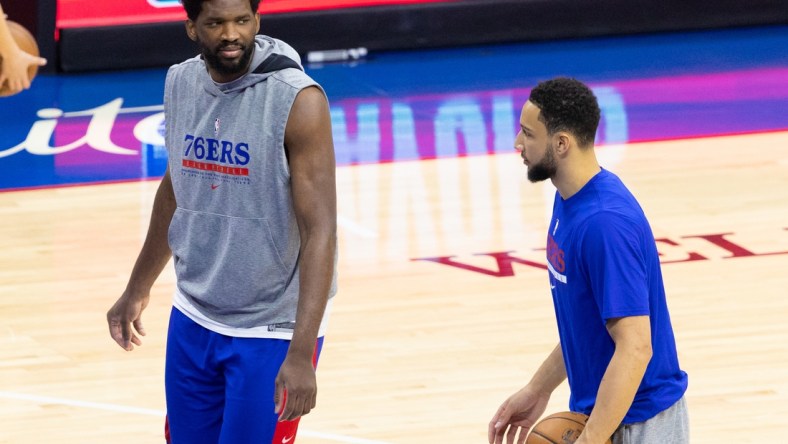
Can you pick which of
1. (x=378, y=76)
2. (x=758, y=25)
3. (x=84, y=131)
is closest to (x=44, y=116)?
(x=84, y=131)

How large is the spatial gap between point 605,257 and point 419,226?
4375 mm

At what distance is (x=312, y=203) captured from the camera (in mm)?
3070

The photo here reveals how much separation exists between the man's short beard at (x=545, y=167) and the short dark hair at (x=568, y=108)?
1.8 inches

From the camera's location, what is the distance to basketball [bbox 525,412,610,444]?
3195 mm

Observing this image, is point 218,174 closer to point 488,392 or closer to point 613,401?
point 613,401

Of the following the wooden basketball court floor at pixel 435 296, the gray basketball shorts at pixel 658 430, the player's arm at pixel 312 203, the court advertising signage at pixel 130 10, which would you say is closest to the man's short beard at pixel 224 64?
the player's arm at pixel 312 203

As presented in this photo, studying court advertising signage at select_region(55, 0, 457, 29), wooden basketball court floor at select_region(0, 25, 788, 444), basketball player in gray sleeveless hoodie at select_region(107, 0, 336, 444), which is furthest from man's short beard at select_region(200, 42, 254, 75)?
court advertising signage at select_region(55, 0, 457, 29)

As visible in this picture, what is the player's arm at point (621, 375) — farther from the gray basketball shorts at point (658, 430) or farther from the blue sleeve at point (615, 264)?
the gray basketball shorts at point (658, 430)

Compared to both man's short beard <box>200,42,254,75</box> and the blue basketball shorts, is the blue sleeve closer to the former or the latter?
the blue basketball shorts

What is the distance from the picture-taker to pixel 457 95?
10.5m

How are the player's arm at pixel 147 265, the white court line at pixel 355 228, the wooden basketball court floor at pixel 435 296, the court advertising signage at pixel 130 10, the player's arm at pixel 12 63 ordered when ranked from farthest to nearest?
the court advertising signage at pixel 130 10 < the white court line at pixel 355 228 < the wooden basketball court floor at pixel 435 296 < the player's arm at pixel 147 265 < the player's arm at pixel 12 63

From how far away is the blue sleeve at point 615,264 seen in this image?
9.67 ft

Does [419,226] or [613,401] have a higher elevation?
[613,401]

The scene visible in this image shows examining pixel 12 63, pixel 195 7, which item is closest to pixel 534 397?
pixel 195 7
